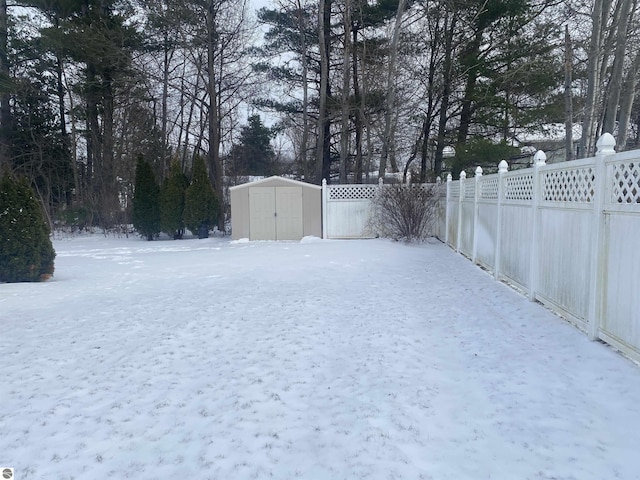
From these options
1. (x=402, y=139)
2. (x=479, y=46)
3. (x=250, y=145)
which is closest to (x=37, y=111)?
(x=250, y=145)

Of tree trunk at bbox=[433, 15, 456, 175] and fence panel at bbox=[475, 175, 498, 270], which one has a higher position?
tree trunk at bbox=[433, 15, 456, 175]

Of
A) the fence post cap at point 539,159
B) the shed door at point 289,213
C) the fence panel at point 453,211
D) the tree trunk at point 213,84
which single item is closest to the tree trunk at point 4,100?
the tree trunk at point 213,84

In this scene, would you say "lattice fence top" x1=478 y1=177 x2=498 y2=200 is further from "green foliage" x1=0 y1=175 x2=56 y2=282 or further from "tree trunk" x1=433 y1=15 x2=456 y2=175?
"tree trunk" x1=433 y1=15 x2=456 y2=175

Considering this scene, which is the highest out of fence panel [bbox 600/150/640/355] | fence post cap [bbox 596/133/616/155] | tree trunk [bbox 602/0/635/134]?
tree trunk [bbox 602/0/635/134]

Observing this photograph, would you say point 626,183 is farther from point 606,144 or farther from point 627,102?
point 627,102

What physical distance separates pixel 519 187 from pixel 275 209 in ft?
28.4

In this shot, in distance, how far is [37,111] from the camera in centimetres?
2016

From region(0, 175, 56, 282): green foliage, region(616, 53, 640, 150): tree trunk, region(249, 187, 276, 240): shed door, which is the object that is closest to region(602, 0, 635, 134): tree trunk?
region(616, 53, 640, 150): tree trunk

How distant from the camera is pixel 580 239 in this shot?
3.86 meters

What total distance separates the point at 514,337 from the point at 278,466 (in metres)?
2.67

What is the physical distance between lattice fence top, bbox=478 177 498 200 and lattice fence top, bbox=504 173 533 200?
0.56 metres

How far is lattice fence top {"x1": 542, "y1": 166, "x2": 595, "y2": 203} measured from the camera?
3773 millimetres

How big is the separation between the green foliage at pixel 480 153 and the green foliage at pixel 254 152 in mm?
12808

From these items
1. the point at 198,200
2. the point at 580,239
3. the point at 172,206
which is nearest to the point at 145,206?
the point at 172,206
